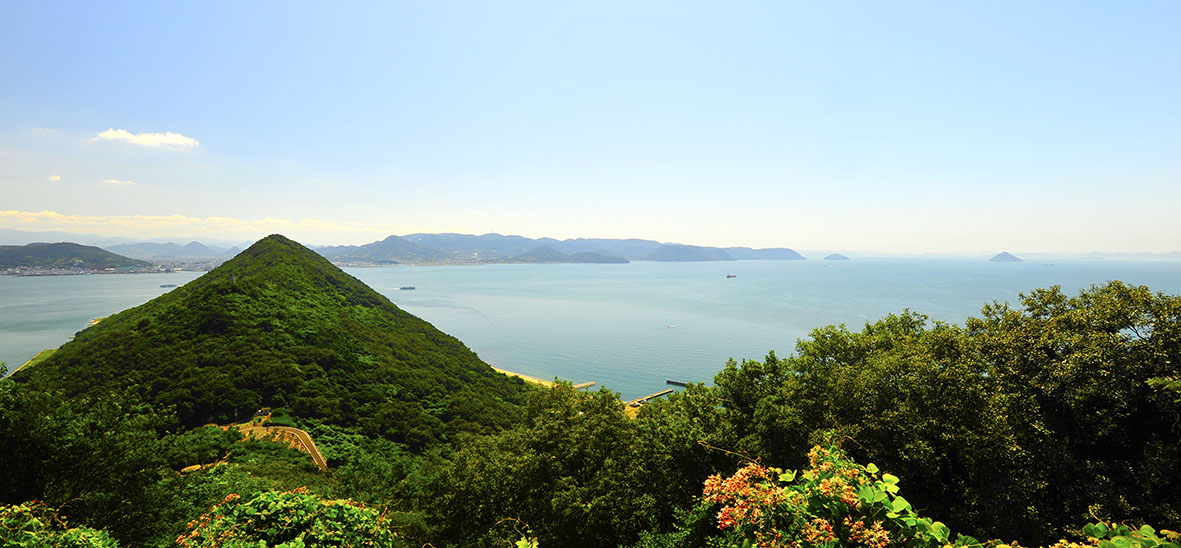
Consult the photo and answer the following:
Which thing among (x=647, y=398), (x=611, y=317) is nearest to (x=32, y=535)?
(x=647, y=398)

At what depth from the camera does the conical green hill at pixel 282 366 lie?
102 feet

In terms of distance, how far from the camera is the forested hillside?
4.04 m

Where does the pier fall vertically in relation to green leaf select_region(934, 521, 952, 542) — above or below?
below

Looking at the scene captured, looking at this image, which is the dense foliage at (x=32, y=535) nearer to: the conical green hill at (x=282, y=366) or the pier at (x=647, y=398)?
the conical green hill at (x=282, y=366)

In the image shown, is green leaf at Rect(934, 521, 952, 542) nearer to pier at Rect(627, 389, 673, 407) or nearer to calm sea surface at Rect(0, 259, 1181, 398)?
pier at Rect(627, 389, 673, 407)

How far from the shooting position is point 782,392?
1600cm

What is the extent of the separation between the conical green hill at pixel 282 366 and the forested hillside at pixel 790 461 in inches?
563

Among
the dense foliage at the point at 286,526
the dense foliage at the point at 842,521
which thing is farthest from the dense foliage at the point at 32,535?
the dense foliage at the point at 842,521

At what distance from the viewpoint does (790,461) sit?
13828mm

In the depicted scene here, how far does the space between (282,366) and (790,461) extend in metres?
38.6

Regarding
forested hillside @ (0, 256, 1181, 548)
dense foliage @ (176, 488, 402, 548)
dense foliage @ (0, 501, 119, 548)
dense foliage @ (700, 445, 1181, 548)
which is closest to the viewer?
dense foliage @ (700, 445, 1181, 548)

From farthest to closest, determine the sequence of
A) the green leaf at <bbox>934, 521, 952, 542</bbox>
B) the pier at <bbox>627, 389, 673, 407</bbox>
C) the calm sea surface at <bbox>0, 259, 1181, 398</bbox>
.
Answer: the calm sea surface at <bbox>0, 259, 1181, 398</bbox>
the pier at <bbox>627, 389, 673, 407</bbox>
the green leaf at <bbox>934, 521, 952, 542</bbox>

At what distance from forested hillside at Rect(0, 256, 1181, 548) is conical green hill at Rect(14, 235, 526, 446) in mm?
14298

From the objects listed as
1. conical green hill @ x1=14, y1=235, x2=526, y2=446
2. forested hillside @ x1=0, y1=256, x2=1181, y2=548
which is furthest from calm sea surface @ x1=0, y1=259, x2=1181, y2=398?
forested hillside @ x1=0, y1=256, x2=1181, y2=548
